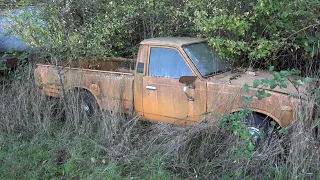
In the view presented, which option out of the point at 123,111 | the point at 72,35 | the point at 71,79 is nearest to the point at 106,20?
the point at 72,35

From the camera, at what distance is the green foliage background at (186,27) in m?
5.60

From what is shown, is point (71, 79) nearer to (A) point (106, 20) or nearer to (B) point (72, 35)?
(B) point (72, 35)

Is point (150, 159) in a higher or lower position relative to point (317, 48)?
lower

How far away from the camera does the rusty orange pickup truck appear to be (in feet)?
16.3

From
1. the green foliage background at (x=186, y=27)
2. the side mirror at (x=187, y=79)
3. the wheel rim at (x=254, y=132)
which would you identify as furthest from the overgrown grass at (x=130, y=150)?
the green foliage background at (x=186, y=27)

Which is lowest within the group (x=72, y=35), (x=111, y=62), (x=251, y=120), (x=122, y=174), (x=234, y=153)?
(x=122, y=174)

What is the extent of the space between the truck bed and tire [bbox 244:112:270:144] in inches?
78.3

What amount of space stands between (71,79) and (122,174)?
2.52 meters

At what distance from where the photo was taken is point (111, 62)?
25.2ft

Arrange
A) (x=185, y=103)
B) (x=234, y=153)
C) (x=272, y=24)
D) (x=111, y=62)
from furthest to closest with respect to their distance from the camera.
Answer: (x=111, y=62)
(x=272, y=24)
(x=185, y=103)
(x=234, y=153)

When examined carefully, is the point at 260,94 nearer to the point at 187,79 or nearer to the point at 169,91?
the point at 187,79

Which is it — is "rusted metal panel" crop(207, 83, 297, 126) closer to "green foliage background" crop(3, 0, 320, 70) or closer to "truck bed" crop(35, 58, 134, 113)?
"green foliage background" crop(3, 0, 320, 70)

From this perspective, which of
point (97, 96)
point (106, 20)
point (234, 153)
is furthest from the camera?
point (106, 20)

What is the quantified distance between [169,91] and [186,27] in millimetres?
2196
